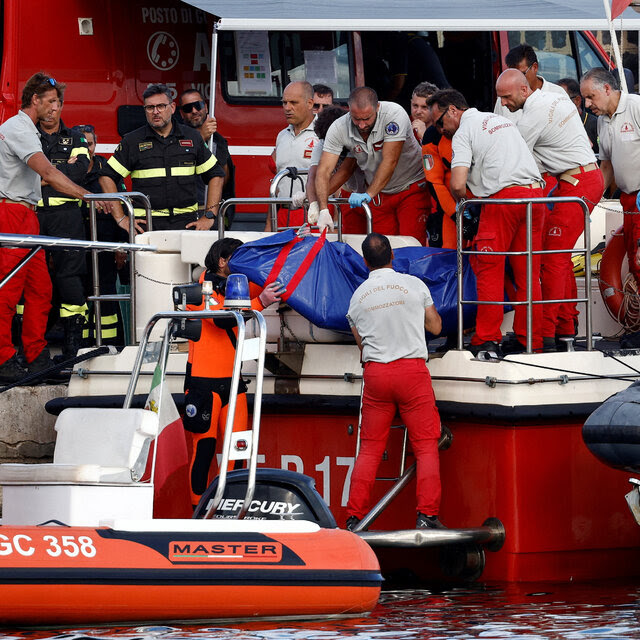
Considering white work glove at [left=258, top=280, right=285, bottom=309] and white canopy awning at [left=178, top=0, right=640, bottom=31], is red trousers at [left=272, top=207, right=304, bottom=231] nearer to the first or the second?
white canopy awning at [left=178, top=0, right=640, bottom=31]

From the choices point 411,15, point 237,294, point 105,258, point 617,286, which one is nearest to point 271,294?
point 237,294

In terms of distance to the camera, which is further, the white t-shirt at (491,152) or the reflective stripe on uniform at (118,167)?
the reflective stripe on uniform at (118,167)

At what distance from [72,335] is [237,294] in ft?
9.25

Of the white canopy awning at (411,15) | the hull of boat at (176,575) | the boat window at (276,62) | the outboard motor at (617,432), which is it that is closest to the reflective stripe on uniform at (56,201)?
the white canopy awning at (411,15)

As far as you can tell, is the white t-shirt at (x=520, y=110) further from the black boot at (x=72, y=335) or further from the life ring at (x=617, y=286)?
the black boot at (x=72, y=335)

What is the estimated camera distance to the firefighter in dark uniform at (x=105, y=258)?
32.8ft

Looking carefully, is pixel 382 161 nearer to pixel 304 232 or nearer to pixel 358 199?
pixel 358 199

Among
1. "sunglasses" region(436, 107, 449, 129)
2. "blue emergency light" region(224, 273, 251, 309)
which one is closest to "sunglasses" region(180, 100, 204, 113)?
"sunglasses" region(436, 107, 449, 129)

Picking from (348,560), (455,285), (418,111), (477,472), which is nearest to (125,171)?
(418,111)

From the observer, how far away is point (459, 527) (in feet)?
26.2

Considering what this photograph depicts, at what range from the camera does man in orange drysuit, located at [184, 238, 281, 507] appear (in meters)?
7.97

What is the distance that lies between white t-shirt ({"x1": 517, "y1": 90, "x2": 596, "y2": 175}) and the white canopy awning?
1.48 meters

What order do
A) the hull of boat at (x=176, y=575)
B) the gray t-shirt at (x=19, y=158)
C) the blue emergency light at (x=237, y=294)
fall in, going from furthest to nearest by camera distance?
the gray t-shirt at (x=19, y=158) < the blue emergency light at (x=237, y=294) < the hull of boat at (x=176, y=575)

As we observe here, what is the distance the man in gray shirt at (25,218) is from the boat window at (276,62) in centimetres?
200
